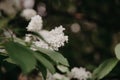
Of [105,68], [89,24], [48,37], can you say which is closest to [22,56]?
[48,37]

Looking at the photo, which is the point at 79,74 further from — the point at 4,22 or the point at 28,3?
the point at 28,3

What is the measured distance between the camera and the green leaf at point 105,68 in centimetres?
126

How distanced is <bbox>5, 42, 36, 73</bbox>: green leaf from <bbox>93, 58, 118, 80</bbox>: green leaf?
454 millimetres

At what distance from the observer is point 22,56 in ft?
2.70

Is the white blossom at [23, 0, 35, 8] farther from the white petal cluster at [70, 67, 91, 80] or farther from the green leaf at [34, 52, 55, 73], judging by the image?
the green leaf at [34, 52, 55, 73]

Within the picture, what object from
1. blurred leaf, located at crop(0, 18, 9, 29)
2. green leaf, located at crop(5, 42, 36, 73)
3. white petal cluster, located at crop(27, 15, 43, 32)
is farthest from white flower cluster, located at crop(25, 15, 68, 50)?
blurred leaf, located at crop(0, 18, 9, 29)

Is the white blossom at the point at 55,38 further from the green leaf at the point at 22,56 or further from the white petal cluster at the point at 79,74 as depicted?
the white petal cluster at the point at 79,74

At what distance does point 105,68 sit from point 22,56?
529mm

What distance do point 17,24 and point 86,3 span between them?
1.72 ft

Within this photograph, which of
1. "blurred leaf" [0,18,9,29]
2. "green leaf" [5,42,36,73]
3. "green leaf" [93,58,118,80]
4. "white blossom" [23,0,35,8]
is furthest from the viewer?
"white blossom" [23,0,35,8]

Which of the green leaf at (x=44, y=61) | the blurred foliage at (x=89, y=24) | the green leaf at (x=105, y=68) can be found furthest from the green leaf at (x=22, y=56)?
the blurred foliage at (x=89, y=24)

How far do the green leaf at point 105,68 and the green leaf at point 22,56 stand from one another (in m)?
0.45

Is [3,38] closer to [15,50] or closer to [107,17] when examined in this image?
[15,50]

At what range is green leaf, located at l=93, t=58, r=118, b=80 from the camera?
4.14 feet
